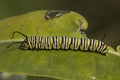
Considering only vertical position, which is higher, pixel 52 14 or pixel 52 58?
pixel 52 14

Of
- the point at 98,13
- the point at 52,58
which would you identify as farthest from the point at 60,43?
the point at 98,13

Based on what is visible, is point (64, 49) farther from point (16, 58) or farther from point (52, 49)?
point (16, 58)

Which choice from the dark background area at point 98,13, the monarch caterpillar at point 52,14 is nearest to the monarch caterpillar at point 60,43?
the monarch caterpillar at point 52,14

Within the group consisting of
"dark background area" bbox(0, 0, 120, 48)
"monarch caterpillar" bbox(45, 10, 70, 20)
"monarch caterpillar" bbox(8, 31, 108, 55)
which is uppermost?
"monarch caterpillar" bbox(45, 10, 70, 20)

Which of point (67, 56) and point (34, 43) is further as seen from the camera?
point (34, 43)

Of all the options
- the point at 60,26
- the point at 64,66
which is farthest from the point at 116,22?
the point at 64,66

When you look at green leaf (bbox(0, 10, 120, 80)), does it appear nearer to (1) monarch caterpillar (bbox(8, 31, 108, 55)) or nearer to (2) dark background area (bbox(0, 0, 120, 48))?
(1) monarch caterpillar (bbox(8, 31, 108, 55))

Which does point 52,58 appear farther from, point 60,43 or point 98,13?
point 98,13

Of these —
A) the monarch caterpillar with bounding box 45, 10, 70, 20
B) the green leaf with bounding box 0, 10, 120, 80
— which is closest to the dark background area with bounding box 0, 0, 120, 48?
the monarch caterpillar with bounding box 45, 10, 70, 20
